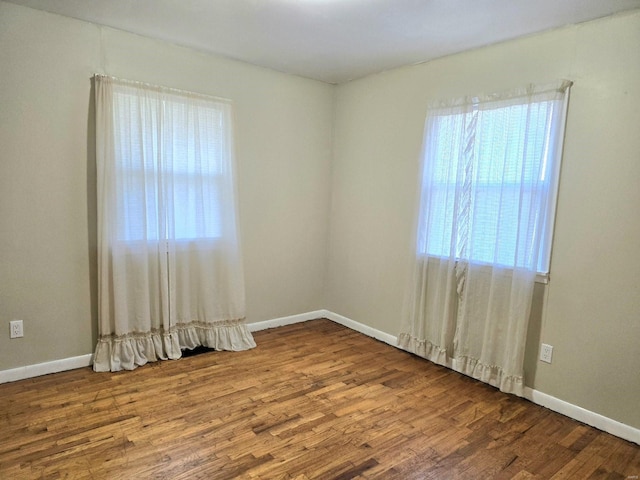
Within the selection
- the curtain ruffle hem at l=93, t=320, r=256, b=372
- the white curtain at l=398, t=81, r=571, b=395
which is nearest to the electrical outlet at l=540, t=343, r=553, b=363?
the white curtain at l=398, t=81, r=571, b=395

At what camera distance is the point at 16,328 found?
2.76 meters

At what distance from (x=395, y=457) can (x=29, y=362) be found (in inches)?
101

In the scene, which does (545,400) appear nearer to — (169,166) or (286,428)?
(286,428)

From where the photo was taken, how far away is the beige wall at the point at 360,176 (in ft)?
7.85

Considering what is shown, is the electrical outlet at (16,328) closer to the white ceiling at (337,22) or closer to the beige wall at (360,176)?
the beige wall at (360,176)

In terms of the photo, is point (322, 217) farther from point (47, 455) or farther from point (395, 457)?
point (47, 455)

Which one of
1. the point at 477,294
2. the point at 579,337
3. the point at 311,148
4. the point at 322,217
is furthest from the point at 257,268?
the point at 579,337

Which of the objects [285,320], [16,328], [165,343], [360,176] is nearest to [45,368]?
[16,328]

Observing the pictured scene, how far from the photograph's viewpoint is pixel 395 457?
2111mm

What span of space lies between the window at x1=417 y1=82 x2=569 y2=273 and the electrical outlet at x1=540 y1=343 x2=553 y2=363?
515 mm

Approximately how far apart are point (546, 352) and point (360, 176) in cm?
222

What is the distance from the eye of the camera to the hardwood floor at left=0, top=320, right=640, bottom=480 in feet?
6.57

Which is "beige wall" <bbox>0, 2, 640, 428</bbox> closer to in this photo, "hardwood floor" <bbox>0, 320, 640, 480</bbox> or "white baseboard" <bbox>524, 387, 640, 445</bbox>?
"white baseboard" <bbox>524, 387, 640, 445</bbox>

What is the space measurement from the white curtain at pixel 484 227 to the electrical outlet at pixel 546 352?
13 centimetres
